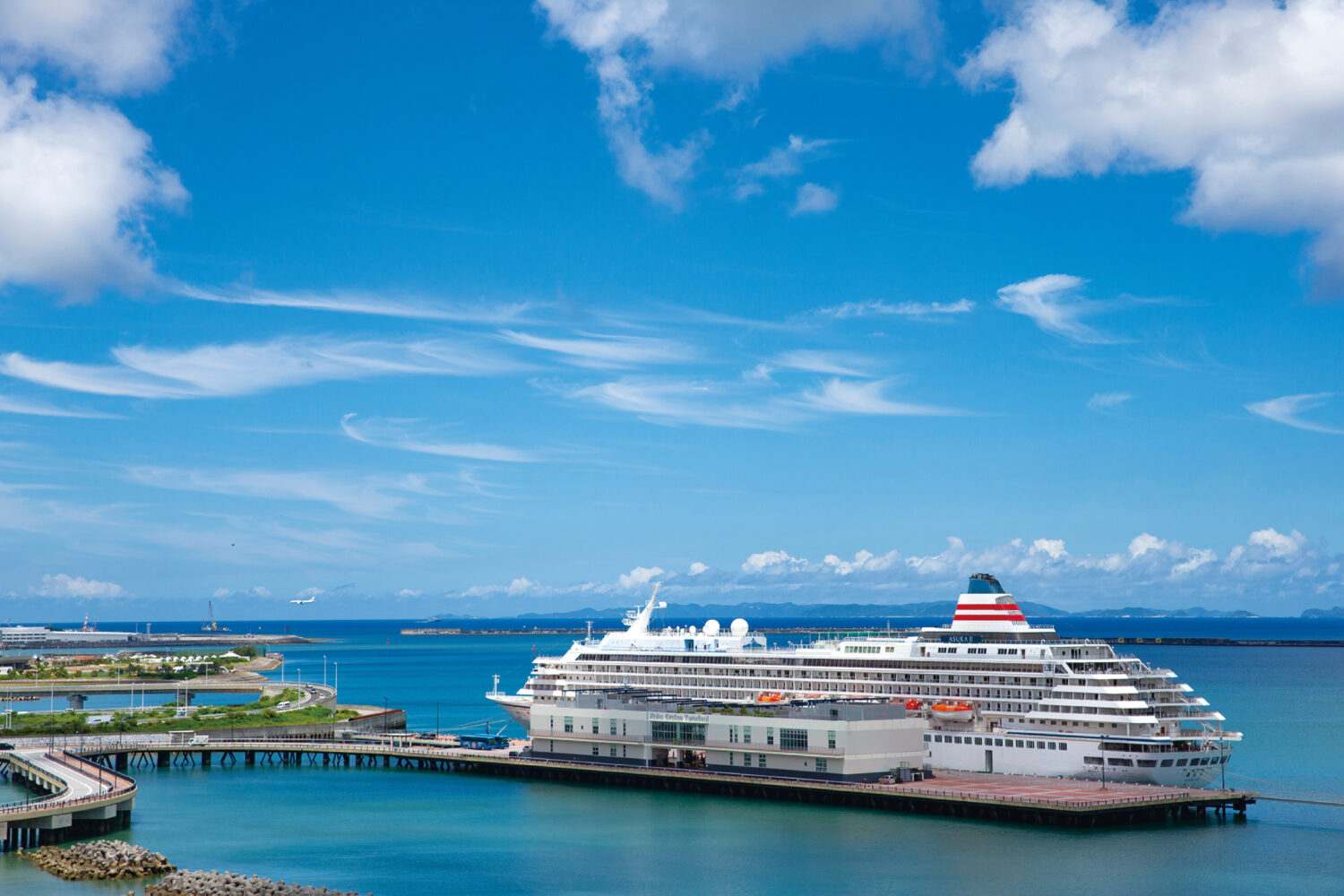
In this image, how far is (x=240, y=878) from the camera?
47.3 m

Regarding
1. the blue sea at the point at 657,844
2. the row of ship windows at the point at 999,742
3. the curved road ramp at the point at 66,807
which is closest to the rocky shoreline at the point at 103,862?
the blue sea at the point at 657,844

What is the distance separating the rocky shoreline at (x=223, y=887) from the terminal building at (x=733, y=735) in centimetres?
2943

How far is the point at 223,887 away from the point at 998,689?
40.8m

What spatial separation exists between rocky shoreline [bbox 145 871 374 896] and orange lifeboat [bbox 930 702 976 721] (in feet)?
118

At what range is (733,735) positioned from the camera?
74.1m

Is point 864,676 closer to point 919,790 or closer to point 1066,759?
point 919,790

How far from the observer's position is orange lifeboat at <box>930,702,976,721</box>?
235 feet

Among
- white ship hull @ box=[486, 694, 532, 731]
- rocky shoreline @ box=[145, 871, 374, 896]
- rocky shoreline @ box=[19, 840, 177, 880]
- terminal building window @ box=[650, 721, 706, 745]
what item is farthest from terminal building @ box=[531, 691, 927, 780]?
rocky shoreline @ box=[19, 840, 177, 880]

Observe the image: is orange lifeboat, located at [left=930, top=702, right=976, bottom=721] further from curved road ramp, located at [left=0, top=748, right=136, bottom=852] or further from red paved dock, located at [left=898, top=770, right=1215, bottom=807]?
curved road ramp, located at [left=0, top=748, right=136, bottom=852]

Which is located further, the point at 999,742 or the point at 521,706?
the point at 521,706

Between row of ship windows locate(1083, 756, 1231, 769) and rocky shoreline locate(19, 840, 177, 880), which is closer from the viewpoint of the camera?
rocky shoreline locate(19, 840, 177, 880)

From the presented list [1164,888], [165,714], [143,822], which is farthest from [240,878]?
[165,714]

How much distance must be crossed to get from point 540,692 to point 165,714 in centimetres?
3696

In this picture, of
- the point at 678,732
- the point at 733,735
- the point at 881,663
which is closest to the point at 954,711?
the point at 881,663
